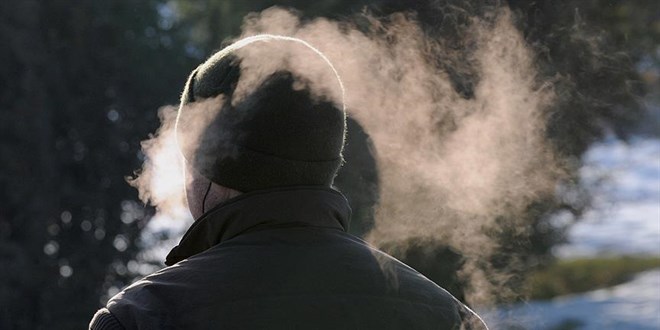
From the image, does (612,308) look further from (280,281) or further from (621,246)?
(280,281)

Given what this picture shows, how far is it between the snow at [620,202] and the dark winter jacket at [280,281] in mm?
5055

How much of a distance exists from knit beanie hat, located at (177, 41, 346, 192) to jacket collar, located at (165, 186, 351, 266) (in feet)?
0.10

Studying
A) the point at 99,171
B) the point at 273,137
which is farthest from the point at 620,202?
the point at 273,137

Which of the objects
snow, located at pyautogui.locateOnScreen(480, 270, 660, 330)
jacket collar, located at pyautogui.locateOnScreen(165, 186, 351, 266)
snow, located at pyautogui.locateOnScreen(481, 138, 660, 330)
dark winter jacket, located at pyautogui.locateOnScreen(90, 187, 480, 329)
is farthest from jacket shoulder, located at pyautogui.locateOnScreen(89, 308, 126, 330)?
snow, located at pyautogui.locateOnScreen(480, 270, 660, 330)

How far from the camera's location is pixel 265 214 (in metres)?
1.91

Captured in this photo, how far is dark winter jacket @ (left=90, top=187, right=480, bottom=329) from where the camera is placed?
5.88 ft

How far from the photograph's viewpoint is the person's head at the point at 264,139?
6.39 ft

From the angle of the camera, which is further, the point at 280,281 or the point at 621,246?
the point at 621,246

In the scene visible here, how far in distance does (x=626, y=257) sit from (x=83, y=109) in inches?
223

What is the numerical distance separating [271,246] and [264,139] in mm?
199

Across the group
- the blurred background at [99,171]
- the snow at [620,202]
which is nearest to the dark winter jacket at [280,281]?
the snow at [620,202]

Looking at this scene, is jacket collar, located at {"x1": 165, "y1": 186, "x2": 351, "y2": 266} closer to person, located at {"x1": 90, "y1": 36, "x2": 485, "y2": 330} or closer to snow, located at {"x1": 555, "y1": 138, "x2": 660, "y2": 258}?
person, located at {"x1": 90, "y1": 36, "x2": 485, "y2": 330}

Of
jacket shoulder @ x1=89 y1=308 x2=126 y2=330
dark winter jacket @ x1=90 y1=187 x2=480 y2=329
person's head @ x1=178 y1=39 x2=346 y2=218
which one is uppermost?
person's head @ x1=178 y1=39 x2=346 y2=218

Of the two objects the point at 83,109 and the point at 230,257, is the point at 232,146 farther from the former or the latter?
the point at 83,109
